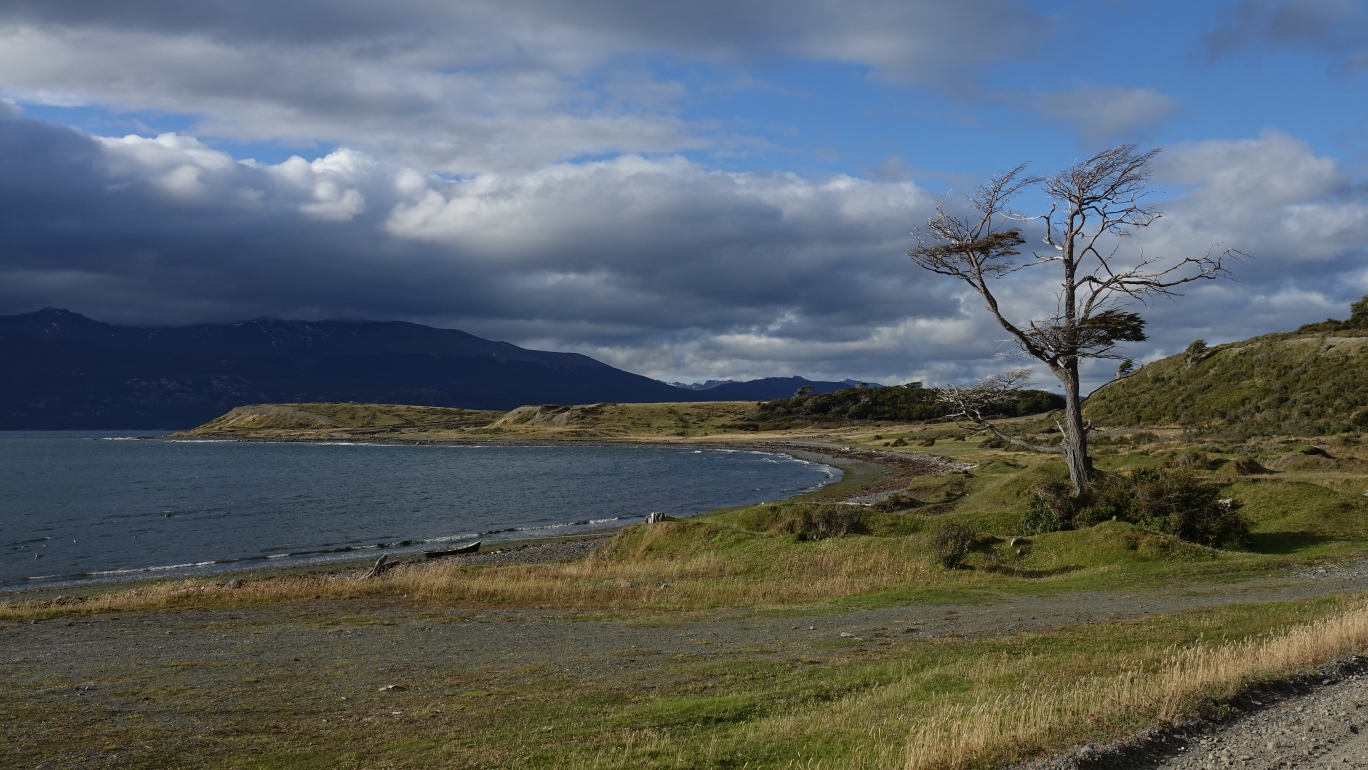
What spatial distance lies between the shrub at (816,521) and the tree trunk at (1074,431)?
8.97 metres

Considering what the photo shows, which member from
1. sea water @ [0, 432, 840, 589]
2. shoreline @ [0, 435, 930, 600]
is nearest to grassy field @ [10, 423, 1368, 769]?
shoreline @ [0, 435, 930, 600]

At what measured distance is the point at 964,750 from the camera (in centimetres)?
859

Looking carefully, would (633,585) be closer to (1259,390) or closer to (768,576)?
(768,576)

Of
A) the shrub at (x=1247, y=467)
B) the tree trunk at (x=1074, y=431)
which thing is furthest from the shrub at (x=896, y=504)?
the tree trunk at (x=1074, y=431)

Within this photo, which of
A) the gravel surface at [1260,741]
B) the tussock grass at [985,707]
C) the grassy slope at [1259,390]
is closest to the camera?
the gravel surface at [1260,741]

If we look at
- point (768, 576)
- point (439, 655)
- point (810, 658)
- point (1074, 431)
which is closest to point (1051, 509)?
point (1074, 431)

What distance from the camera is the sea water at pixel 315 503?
50719mm

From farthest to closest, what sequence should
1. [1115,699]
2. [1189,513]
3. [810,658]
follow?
[1189,513] → [810,658] → [1115,699]

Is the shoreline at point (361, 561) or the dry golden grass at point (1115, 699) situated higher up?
the dry golden grass at point (1115, 699)

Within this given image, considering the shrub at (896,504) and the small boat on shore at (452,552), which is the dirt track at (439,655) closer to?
the small boat on shore at (452,552)

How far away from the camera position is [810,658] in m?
16.1

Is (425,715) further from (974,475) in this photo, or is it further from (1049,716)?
(974,475)

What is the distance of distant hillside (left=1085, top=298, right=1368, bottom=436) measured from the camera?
69.9 metres

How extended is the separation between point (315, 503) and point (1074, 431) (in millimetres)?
69539
